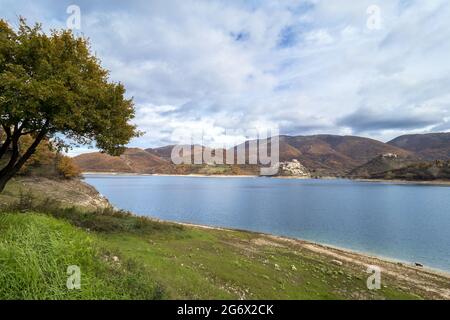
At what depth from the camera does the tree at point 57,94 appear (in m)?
16.0

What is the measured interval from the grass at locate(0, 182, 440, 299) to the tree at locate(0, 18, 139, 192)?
5.43 metres

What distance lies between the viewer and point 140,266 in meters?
11.8

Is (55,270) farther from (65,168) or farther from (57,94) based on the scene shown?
(65,168)

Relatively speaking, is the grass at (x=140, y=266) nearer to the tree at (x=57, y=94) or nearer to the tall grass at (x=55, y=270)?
the tall grass at (x=55, y=270)

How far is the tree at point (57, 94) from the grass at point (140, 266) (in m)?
5.43

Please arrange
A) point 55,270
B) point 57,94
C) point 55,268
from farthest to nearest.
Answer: point 57,94
point 55,268
point 55,270

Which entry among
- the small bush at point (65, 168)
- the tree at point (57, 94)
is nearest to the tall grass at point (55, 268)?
the tree at point (57, 94)

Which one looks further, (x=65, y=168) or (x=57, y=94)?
(x=65, y=168)

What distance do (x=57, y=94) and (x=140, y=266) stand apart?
11.2 meters

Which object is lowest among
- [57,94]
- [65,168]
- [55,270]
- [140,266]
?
[140,266]

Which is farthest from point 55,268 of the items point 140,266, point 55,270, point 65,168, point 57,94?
point 65,168

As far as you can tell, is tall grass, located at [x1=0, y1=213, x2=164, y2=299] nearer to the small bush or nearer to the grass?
the grass
